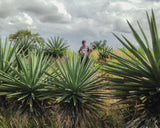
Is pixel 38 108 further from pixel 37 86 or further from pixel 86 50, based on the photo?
pixel 86 50

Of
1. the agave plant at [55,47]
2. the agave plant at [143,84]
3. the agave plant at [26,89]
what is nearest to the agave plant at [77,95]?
the agave plant at [26,89]

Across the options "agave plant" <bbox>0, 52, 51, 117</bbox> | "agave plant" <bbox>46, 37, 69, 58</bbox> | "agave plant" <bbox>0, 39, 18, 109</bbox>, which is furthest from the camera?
"agave plant" <bbox>46, 37, 69, 58</bbox>

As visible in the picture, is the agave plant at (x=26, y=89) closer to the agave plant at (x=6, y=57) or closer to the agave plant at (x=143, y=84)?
the agave plant at (x=6, y=57)

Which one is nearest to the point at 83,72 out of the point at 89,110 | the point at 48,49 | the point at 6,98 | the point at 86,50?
the point at 89,110

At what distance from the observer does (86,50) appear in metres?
8.88

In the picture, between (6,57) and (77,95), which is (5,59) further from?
(77,95)

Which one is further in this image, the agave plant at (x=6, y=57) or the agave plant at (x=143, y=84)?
the agave plant at (x=6, y=57)

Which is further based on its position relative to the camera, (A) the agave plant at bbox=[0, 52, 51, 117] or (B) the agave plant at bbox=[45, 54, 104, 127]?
(A) the agave plant at bbox=[0, 52, 51, 117]

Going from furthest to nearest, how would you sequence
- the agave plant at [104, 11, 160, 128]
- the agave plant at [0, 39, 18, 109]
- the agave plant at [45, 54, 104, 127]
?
the agave plant at [0, 39, 18, 109], the agave plant at [45, 54, 104, 127], the agave plant at [104, 11, 160, 128]

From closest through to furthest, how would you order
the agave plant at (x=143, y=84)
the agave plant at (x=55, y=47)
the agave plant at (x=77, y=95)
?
the agave plant at (x=143, y=84), the agave plant at (x=77, y=95), the agave plant at (x=55, y=47)

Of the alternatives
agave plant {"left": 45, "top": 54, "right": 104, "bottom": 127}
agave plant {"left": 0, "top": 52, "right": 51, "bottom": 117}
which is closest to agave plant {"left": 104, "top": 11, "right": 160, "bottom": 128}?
agave plant {"left": 45, "top": 54, "right": 104, "bottom": 127}

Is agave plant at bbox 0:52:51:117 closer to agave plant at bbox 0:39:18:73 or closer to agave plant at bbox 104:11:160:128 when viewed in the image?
agave plant at bbox 0:39:18:73

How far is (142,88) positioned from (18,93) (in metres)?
2.94

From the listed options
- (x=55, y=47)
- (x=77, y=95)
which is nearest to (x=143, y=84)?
(x=77, y=95)
